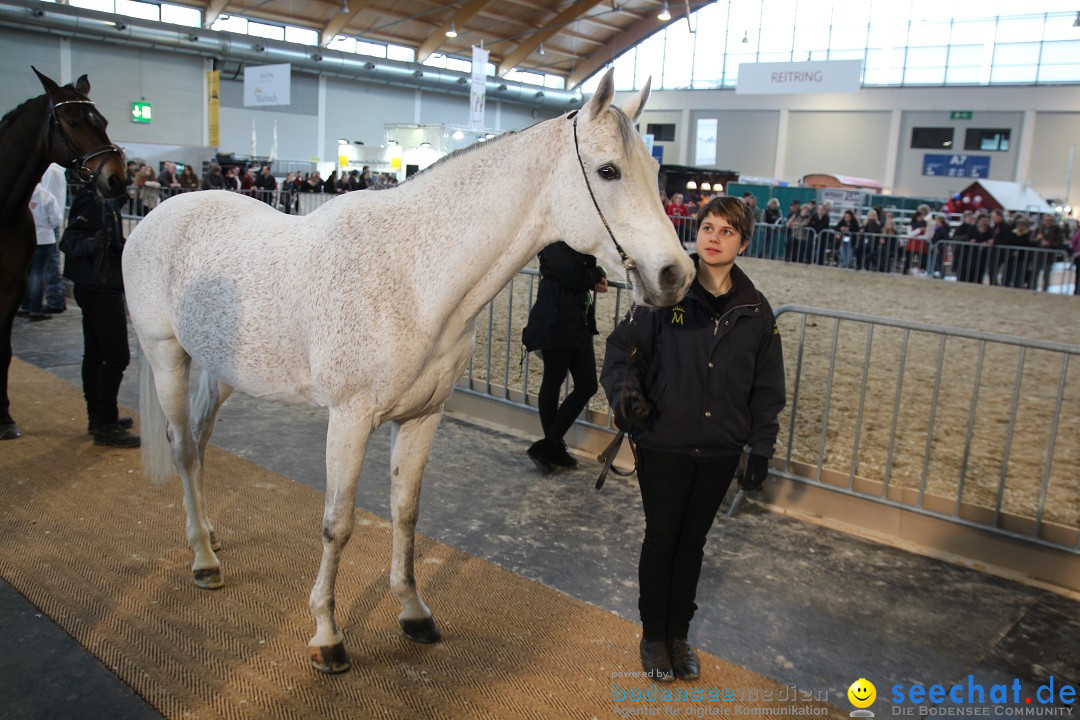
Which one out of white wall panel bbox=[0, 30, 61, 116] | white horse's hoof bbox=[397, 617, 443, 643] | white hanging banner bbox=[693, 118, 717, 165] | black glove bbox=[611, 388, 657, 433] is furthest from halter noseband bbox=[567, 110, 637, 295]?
white wall panel bbox=[0, 30, 61, 116]

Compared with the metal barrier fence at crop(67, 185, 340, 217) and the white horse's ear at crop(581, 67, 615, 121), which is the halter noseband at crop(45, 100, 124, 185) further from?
the metal barrier fence at crop(67, 185, 340, 217)

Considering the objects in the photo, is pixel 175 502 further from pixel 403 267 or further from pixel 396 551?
pixel 403 267

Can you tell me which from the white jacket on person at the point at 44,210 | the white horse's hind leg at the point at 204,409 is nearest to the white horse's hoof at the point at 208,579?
the white horse's hind leg at the point at 204,409

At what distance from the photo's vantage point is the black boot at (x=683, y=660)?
9.46 ft

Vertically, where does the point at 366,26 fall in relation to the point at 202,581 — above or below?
above

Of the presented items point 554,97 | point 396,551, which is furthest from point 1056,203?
point 396,551

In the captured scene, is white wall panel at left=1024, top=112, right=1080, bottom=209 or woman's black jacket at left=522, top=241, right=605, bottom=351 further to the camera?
white wall panel at left=1024, top=112, right=1080, bottom=209

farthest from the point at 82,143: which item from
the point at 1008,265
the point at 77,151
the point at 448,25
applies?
the point at 448,25

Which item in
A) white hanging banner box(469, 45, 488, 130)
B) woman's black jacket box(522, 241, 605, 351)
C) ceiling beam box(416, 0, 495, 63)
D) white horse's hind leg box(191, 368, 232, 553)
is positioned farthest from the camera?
ceiling beam box(416, 0, 495, 63)

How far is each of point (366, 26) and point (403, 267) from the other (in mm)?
32395

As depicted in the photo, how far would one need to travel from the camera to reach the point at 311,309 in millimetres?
2680

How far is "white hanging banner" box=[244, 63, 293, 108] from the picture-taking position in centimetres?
1844

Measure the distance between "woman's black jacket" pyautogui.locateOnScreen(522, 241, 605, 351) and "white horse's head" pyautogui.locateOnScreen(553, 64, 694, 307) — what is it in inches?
89.7

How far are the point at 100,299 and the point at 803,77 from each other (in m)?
18.2
